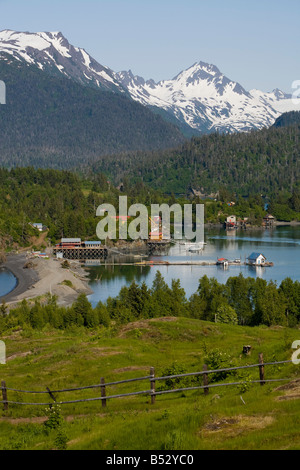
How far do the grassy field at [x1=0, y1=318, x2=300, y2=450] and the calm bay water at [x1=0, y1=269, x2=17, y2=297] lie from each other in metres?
62.9

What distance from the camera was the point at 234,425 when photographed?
53.9ft

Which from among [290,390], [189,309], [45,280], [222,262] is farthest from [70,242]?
[290,390]

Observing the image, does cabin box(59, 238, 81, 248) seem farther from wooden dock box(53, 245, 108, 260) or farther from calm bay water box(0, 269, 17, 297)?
calm bay water box(0, 269, 17, 297)

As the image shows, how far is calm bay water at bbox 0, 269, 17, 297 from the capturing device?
3888 inches

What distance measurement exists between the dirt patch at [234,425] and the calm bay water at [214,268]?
68889 millimetres

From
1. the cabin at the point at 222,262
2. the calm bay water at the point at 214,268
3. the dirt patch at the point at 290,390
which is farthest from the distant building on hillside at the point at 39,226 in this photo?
the dirt patch at the point at 290,390

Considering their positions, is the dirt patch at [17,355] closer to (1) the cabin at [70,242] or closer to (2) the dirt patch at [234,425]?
(2) the dirt patch at [234,425]

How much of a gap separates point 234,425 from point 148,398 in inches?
258

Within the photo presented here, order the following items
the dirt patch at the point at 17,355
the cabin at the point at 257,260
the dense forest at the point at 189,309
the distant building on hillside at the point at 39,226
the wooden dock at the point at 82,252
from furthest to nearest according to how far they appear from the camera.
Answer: the distant building on hillside at the point at 39,226 < the wooden dock at the point at 82,252 < the cabin at the point at 257,260 < the dense forest at the point at 189,309 < the dirt patch at the point at 17,355

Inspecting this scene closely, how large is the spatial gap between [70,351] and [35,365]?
6.29 feet

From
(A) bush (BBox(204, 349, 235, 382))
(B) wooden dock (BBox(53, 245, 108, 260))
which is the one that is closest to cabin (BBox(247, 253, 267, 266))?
(B) wooden dock (BBox(53, 245, 108, 260))

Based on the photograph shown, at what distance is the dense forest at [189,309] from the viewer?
2231 inches

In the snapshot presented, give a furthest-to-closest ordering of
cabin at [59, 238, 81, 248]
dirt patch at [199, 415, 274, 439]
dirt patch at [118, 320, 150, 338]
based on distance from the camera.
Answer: cabin at [59, 238, 81, 248] < dirt patch at [118, 320, 150, 338] < dirt patch at [199, 415, 274, 439]
